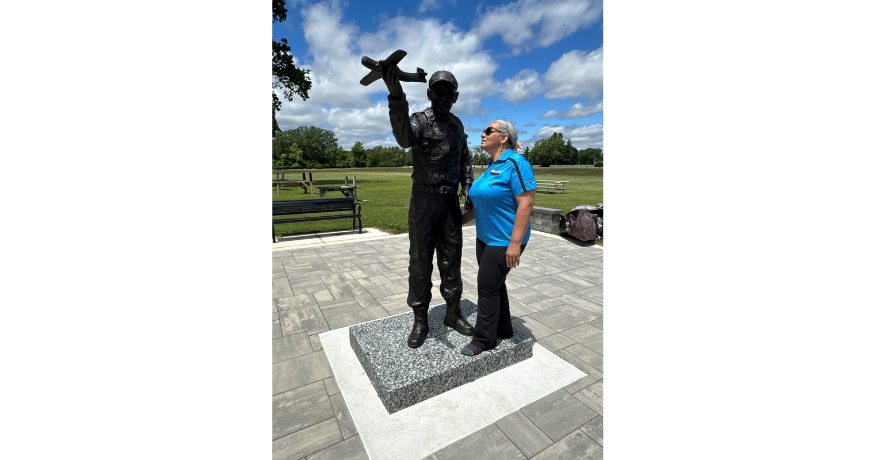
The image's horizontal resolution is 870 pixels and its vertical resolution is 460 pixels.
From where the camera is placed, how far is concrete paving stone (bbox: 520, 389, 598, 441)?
87.1 inches

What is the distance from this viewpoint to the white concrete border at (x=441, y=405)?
7.00ft

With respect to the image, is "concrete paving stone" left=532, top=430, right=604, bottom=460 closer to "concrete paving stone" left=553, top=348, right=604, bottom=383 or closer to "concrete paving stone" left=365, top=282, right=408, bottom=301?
"concrete paving stone" left=553, top=348, right=604, bottom=383

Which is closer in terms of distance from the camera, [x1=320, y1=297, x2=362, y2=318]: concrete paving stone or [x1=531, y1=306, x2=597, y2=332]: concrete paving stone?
[x1=531, y1=306, x2=597, y2=332]: concrete paving stone

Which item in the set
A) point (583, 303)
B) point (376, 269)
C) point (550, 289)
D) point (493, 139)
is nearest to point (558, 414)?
point (493, 139)

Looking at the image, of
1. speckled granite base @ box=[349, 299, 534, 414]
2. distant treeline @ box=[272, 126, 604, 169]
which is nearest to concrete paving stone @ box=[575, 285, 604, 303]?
speckled granite base @ box=[349, 299, 534, 414]

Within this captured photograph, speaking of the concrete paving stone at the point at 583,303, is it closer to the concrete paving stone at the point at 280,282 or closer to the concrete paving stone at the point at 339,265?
the concrete paving stone at the point at 339,265

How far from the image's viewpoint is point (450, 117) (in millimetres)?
2703

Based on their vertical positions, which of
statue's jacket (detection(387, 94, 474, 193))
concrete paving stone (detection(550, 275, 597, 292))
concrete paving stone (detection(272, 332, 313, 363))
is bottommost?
concrete paving stone (detection(272, 332, 313, 363))

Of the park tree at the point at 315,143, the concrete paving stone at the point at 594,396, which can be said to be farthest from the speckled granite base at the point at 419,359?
the park tree at the point at 315,143

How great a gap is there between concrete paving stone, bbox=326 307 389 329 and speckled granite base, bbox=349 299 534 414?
1.96 ft

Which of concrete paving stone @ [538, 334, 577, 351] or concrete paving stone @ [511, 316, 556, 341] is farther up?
concrete paving stone @ [511, 316, 556, 341]

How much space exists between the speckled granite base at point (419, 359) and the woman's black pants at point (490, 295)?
13 cm

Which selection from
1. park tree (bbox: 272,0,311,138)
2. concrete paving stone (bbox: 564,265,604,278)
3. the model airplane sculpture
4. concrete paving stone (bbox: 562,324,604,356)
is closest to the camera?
the model airplane sculpture

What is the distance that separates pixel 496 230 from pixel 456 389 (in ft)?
3.96
